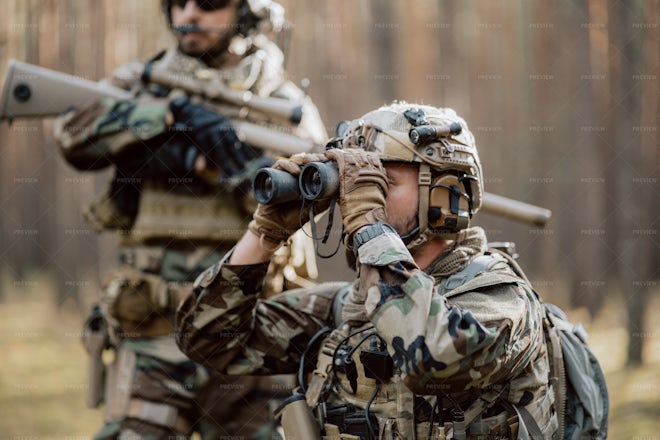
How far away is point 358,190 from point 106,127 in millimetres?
2413

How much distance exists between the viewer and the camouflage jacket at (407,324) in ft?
7.62

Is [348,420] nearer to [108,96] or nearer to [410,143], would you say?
[410,143]

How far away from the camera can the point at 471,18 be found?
37.0 feet

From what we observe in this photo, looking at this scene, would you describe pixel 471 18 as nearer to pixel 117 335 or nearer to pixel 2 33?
pixel 2 33

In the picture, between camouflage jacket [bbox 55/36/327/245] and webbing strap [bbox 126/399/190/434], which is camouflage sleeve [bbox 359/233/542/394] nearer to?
camouflage jacket [bbox 55/36/327/245]

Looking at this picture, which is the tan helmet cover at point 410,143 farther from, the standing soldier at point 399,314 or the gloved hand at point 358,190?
the gloved hand at point 358,190

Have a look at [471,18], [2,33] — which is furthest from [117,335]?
[471,18]

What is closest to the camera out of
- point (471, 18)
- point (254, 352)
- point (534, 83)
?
point (254, 352)

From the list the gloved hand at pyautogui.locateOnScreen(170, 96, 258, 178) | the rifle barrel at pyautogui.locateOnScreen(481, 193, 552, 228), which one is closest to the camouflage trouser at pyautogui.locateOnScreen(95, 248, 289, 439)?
the gloved hand at pyautogui.locateOnScreen(170, 96, 258, 178)

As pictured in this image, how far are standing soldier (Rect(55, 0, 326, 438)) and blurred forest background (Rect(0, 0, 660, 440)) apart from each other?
3.39m

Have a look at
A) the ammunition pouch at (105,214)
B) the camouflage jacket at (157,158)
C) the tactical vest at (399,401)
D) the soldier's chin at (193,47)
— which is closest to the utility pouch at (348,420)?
the tactical vest at (399,401)

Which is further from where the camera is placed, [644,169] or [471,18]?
[471,18]

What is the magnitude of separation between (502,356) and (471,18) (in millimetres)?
9504

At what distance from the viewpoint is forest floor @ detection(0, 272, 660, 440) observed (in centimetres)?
721
